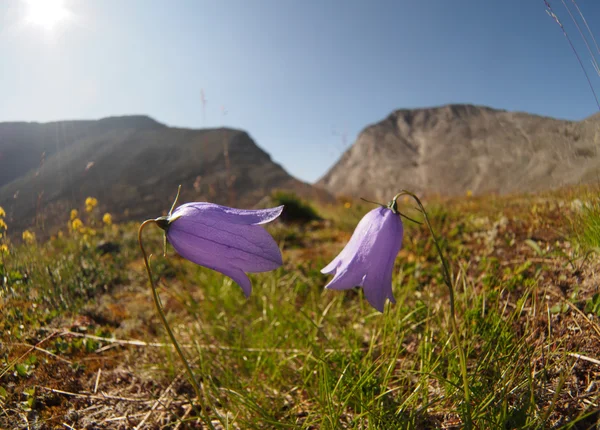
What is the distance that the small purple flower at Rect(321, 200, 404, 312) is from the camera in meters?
1.15

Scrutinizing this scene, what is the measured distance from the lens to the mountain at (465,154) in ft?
6.29

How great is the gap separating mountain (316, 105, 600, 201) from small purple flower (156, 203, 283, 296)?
1613mm

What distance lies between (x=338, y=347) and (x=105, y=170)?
20.3 feet

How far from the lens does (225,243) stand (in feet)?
3.81

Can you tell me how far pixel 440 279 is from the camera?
2.23m

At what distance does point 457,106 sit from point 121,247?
1458 inches

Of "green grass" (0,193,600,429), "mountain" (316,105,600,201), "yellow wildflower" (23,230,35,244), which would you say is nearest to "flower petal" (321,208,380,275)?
"green grass" (0,193,600,429)

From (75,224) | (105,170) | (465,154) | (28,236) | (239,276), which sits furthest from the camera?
(465,154)

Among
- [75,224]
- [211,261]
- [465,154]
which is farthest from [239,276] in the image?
[465,154]

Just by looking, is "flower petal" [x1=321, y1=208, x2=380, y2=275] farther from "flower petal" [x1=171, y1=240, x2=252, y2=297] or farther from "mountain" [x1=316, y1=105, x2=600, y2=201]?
"mountain" [x1=316, y1=105, x2=600, y2=201]

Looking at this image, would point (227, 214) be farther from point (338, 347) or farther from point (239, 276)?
point (338, 347)

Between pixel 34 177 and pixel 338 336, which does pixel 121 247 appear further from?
pixel 338 336

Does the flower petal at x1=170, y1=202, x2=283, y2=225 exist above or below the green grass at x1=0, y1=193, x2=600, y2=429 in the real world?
above

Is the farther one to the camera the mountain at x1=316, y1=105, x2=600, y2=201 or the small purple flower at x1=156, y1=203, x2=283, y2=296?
the mountain at x1=316, y1=105, x2=600, y2=201
